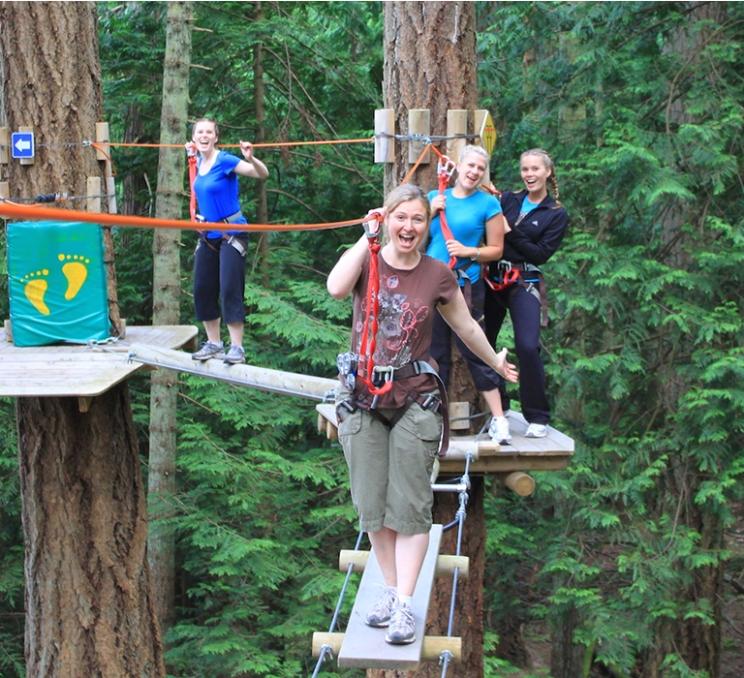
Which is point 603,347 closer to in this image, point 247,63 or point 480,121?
point 247,63

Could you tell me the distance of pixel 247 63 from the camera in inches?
402

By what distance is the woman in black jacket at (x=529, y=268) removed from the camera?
14.7 ft

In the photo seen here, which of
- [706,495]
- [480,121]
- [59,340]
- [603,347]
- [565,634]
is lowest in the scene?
[565,634]

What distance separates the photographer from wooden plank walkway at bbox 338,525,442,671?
299 centimetres

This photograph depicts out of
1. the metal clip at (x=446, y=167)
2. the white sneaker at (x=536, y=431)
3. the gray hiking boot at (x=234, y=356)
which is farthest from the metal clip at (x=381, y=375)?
the gray hiking boot at (x=234, y=356)

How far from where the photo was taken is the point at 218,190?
5.16 metres

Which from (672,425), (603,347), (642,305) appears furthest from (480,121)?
(603,347)

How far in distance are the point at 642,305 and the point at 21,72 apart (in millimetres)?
4470

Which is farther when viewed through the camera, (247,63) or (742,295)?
(247,63)

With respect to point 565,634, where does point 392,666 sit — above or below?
above

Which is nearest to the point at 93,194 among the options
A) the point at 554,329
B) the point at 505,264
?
the point at 505,264

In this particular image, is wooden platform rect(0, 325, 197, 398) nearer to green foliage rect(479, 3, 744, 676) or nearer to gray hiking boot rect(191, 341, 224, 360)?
gray hiking boot rect(191, 341, 224, 360)

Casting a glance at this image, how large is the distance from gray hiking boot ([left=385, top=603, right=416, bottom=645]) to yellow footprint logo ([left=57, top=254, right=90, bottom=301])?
313 cm

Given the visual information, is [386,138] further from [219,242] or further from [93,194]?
[93,194]
